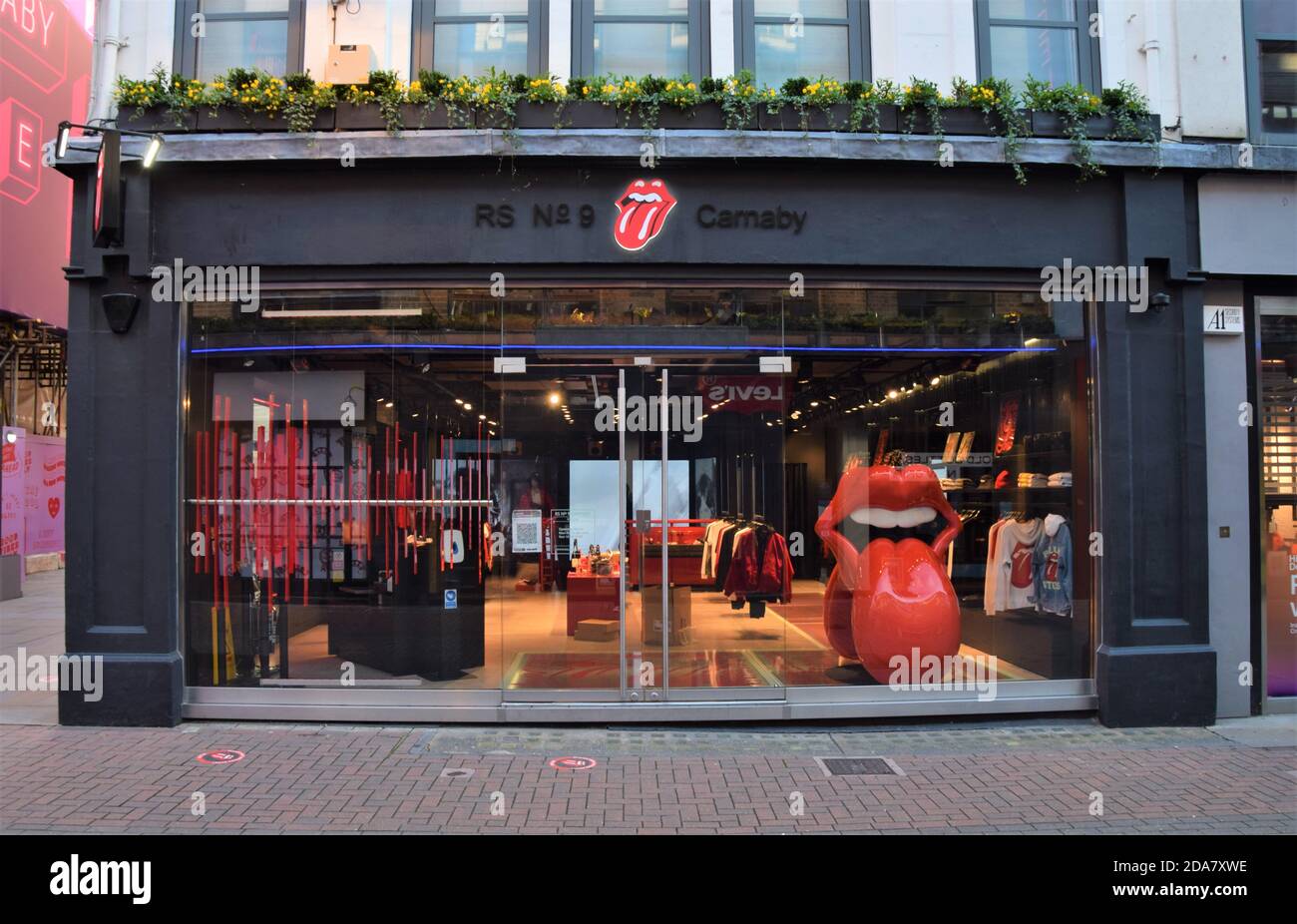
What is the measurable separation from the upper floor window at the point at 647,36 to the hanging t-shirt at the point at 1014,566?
5.17 metres

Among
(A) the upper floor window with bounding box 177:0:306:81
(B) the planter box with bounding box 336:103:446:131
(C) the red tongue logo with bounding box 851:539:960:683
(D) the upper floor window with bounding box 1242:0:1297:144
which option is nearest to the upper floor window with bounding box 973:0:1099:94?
(D) the upper floor window with bounding box 1242:0:1297:144

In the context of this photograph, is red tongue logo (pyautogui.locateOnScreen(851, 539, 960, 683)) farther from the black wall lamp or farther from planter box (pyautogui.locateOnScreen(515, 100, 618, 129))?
the black wall lamp

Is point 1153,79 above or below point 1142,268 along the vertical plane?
above

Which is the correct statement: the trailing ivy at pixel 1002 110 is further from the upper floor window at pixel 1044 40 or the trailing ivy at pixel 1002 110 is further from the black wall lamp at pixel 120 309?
the black wall lamp at pixel 120 309

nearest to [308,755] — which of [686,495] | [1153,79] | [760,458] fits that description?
[686,495]

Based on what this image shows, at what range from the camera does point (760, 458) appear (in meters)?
7.40

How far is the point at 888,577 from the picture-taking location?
24.7 ft

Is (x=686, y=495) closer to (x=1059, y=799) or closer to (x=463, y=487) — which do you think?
(x=463, y=487)

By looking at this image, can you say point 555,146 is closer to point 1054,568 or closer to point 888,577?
point 888,577

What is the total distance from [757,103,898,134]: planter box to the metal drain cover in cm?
509

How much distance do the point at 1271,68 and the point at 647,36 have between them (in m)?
5.64

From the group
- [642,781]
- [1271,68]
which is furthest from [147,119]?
[1271,68]

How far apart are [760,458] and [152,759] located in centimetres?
527

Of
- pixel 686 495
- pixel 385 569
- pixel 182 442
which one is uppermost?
pixel 182 442
